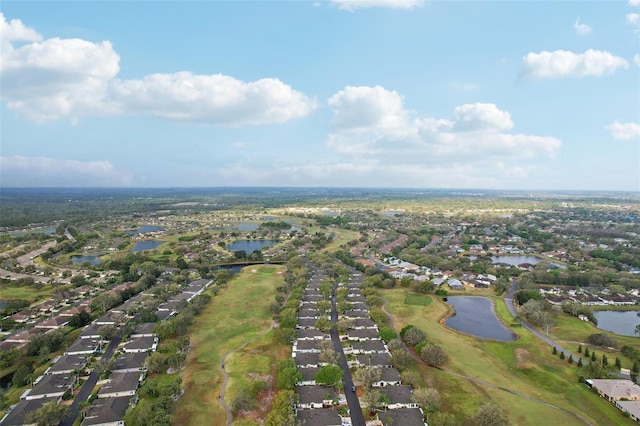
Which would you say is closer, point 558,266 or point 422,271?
point 422,271

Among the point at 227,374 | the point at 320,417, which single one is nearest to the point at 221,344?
the point at 227,374

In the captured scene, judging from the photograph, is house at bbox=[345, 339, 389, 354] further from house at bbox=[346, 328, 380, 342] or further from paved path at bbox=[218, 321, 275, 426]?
paved path at bbox=[218, 321, 275, 426]

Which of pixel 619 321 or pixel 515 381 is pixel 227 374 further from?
pixel 619 321

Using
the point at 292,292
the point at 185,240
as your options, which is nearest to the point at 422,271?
the point at 292,292

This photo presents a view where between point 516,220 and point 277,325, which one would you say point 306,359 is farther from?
point 516,220

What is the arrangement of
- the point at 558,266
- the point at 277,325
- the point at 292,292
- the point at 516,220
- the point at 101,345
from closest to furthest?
the point at 101,345 → the point at 277,325 → the point at 292,292 → the point at 558,266 → the point at 516,220

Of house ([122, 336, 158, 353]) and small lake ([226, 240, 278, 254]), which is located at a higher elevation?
small lake ([226, 240, 278, 254])

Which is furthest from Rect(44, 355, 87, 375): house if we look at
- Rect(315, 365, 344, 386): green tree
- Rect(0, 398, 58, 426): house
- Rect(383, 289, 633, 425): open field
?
Rect(383, 289, 633, 425): open field
